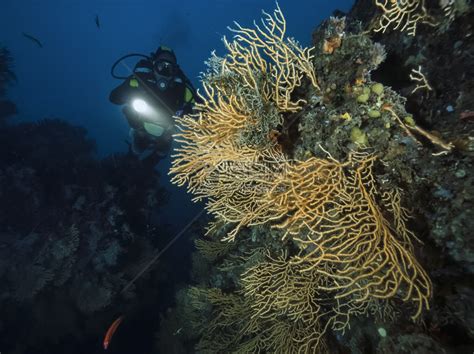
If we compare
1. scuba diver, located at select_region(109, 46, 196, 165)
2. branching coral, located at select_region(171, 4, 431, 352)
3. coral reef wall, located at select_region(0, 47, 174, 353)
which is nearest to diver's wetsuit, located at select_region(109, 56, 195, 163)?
scuba diver, located at select_region(109, 46, 196, 165)

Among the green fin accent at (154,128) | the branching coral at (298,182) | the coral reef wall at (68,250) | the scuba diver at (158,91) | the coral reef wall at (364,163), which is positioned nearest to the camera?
the coral reef wall at (364,163)

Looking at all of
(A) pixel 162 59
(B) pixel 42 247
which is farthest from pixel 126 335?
(A) pixel 162 59

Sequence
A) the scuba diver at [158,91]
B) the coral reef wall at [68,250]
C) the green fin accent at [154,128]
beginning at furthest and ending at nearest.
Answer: the coral reef wall at [68,250] → the green fin accent at [154,128] → the scuba diver at [158,91]

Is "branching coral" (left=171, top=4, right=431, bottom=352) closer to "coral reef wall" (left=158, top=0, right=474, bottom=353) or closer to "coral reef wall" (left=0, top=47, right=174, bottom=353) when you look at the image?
"coral reef wall" (left=158, top=0, right=474, bottom=353)

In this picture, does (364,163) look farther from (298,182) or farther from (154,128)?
(154,128)

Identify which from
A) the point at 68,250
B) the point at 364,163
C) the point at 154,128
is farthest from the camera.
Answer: the point at 68,250

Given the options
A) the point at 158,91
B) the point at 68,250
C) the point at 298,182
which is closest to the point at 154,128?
the point at 158,91

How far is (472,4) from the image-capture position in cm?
251

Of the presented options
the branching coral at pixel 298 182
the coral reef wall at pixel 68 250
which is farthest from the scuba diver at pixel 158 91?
the branching coral at pixel 298 182

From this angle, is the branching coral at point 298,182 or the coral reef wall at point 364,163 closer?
the coral reef wall at point 364,163

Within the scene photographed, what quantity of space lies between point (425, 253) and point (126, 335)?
11.0 meters

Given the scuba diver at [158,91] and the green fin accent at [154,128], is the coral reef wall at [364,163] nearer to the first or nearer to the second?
the scuba diver at [158,91]

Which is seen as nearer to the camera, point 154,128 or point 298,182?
point 298,182

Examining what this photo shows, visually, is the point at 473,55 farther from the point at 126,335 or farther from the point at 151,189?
the point at 126,335
